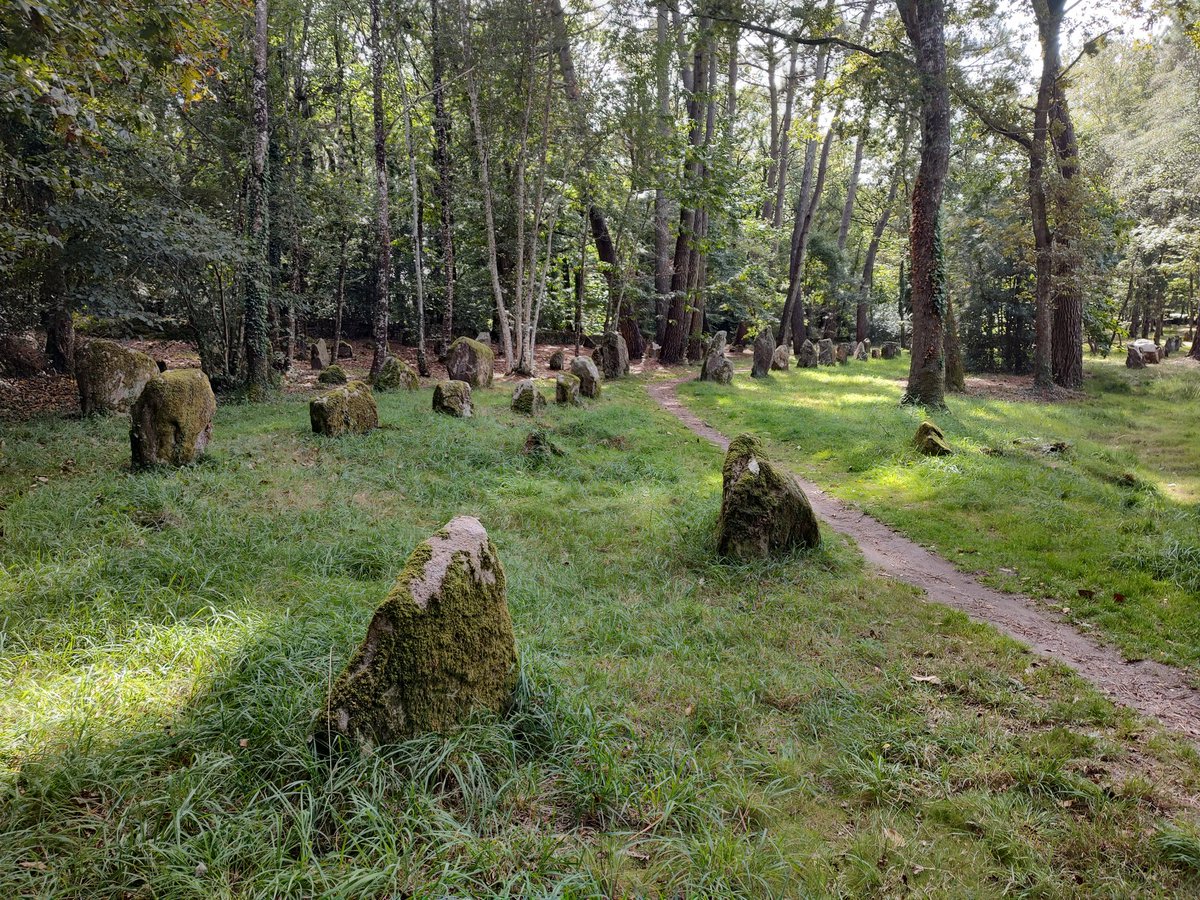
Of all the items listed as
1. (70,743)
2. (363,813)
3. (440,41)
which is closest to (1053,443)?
(363,813)

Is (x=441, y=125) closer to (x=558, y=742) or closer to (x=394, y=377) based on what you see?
(x=394, y=377)

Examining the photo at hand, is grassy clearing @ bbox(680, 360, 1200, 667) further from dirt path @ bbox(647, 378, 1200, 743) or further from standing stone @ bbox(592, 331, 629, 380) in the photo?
standing stone @ bbox(592, 331, 629, 380)

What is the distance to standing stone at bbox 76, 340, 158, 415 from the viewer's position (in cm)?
1057

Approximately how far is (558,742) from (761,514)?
357 centimetres

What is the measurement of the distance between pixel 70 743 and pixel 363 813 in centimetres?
148

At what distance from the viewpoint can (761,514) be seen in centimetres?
620

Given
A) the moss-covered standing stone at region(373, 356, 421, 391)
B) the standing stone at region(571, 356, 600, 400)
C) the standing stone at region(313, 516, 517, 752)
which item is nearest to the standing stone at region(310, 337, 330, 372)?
the moss-covered standing stone at region(373, 356, 421, 391)

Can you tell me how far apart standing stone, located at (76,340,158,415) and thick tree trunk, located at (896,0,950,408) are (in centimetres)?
1508

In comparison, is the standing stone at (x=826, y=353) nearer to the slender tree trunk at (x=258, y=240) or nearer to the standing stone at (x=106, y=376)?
the slender tree trunk at (x=258, y=240)

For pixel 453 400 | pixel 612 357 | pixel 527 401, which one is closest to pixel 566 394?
pixel 527 401

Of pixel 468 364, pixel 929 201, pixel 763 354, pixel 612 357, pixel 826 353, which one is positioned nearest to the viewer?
pixel 929 201

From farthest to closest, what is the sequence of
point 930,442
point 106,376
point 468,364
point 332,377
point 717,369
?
point 717,369 < point 468,364 < point 332,377 < point 106,376 < point 930,442

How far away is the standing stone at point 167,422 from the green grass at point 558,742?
48.7 inches

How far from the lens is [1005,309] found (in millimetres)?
20453
